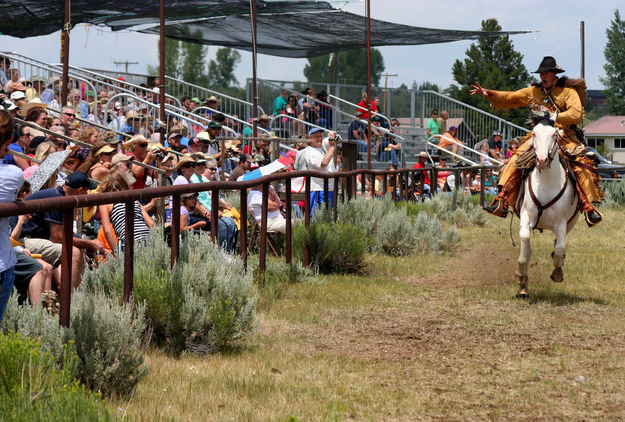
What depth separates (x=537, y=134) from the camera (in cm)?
1061

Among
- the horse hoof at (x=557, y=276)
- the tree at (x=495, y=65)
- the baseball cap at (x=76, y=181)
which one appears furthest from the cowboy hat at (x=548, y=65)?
the tree at (x=495, y=65)

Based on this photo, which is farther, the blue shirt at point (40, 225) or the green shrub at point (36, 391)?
the blue shirt at point (40, 225)

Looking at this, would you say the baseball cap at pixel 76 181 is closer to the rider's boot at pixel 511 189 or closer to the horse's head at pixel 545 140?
the horse's head at pixel 545 140

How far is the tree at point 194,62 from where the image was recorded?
15912 cm

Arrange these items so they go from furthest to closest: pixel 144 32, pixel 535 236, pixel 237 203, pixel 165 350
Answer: pixel 144 32 < pixel 535 236 < pixel 237 203 < pixel 165 350

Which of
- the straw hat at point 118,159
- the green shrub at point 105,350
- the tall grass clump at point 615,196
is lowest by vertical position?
the tall grass clump at point 615,196

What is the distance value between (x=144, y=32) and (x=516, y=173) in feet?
52.1

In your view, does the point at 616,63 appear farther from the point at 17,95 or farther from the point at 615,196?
the point at 17,95

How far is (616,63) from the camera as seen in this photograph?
413 ft

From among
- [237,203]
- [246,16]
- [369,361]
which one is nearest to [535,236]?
[237,203]

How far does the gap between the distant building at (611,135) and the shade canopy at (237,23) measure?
9425 cm

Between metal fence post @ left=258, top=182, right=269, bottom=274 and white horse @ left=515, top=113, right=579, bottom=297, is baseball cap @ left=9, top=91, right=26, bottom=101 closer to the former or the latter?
metal fence post @ left=258, top=182, right=269, bottom=274

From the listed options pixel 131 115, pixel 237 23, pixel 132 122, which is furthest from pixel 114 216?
pixel 237 23

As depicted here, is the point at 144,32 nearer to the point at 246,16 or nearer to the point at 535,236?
the point at 246,16
